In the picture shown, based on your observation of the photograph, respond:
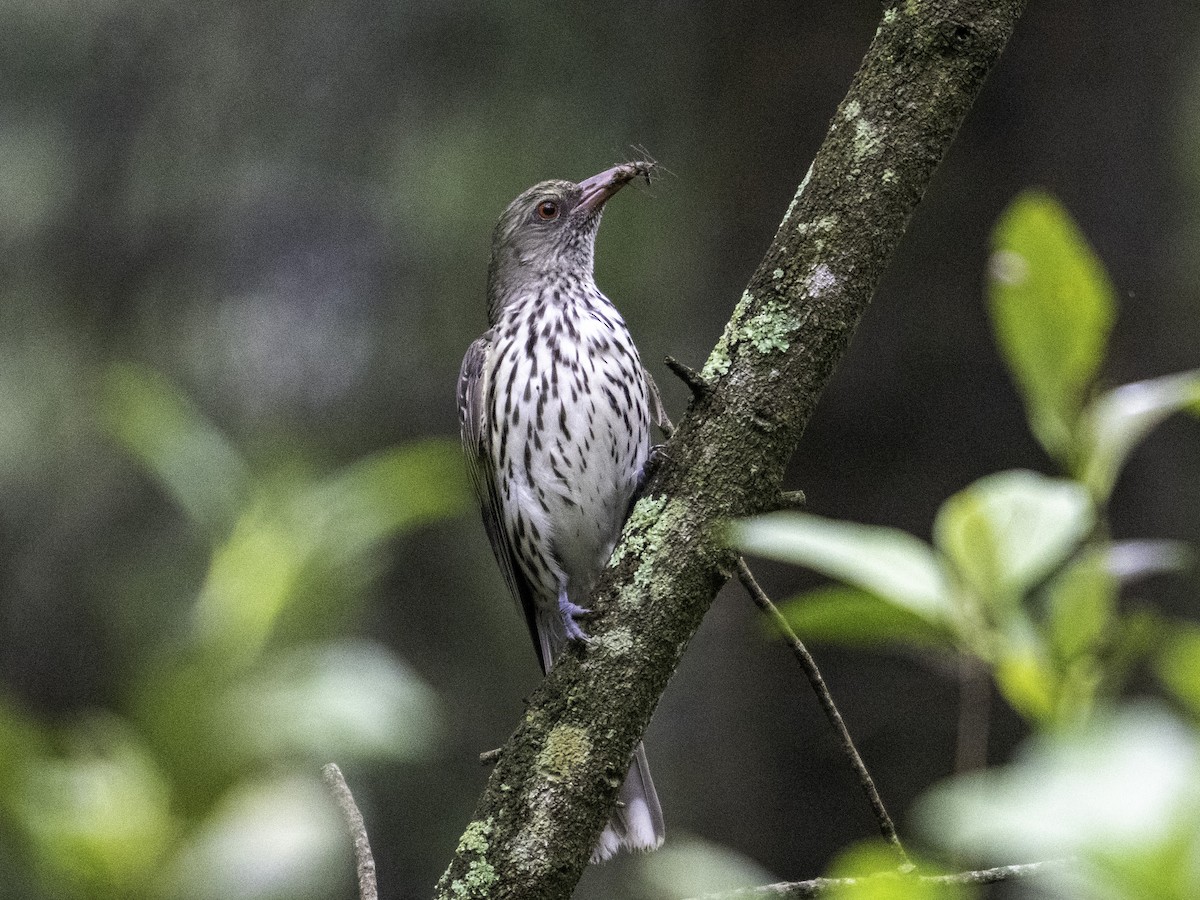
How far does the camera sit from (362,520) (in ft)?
3.28

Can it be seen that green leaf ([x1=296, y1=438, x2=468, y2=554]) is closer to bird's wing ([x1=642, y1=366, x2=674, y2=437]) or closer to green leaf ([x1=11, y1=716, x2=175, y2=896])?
green leaf ([x1=11, y1=716, x2=175, y2=896])

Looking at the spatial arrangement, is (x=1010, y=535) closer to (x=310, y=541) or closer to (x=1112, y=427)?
(x=1112, y=427)

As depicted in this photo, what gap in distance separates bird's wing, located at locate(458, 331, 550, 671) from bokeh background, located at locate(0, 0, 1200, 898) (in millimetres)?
486

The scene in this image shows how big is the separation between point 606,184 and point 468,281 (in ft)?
7.96

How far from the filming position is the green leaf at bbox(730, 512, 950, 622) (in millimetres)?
766

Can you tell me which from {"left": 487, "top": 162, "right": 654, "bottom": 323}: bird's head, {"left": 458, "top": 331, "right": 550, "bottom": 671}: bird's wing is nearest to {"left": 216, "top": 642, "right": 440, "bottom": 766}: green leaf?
{"left": 458, "top": 331, "right": 550, "bottom": 671}: bird's wing

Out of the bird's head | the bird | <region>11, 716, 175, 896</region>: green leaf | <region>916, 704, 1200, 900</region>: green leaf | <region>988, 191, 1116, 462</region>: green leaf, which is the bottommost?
<region>916, 704, 1200, 900</region>: green leaf

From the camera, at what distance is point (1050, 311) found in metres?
0.76

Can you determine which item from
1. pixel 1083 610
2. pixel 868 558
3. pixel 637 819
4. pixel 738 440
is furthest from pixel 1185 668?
pixel 637 819

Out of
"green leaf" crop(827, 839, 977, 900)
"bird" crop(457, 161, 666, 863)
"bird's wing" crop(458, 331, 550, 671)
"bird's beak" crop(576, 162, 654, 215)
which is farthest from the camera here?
"bird's beak" crop(576, 162, 654, 215)

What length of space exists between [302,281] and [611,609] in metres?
3.89

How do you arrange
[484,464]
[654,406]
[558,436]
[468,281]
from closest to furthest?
[558,436] → [654,406] → [484,464] → [468,281]

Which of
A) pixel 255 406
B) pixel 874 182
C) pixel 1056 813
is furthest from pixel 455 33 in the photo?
pixel 1056 813

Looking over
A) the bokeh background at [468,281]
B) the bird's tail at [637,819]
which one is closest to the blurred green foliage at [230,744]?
the bokeh background at [468,281]
